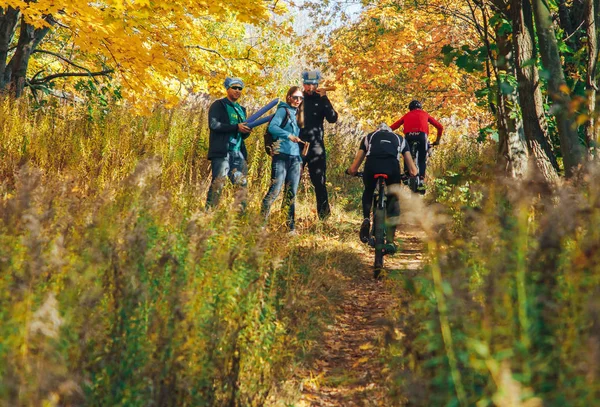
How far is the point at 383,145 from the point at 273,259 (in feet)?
12.5

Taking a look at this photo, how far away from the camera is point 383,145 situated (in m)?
7.80

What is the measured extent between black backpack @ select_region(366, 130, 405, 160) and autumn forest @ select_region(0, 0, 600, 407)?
126mm

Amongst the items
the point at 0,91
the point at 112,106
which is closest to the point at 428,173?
the point at 112,106

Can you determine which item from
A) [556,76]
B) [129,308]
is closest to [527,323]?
[129,308]

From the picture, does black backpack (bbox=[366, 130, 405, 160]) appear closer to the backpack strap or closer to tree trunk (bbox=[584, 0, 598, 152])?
the backpack strap

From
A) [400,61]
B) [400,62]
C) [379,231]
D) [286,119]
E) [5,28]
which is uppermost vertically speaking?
[400,61]

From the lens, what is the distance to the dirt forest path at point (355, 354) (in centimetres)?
430

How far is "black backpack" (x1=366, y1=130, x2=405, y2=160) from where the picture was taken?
25.6 feet

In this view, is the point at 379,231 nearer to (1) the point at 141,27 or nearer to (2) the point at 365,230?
(2) the point at 365,230

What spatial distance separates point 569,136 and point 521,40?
151 cm

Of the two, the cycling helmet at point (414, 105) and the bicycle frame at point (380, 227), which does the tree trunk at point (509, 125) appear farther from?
the cycling helmet at point (414, 105)

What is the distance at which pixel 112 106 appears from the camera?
34.7ft

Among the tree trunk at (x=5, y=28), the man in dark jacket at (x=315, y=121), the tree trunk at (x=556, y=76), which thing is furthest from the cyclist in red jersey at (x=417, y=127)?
the tree trunk at (x=5, y=28)

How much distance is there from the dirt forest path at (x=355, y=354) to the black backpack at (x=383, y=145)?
1.45 meters
